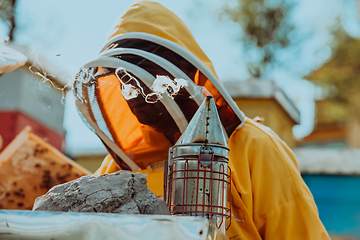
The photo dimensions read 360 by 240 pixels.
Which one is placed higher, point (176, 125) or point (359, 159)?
point (359, 159)

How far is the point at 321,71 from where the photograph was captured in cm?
1612

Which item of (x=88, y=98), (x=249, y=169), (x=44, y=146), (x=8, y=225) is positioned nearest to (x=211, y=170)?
(x=249, y=169)

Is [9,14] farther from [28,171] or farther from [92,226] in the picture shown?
[92,226]

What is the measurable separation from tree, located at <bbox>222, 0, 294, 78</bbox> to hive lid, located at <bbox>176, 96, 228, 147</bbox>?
42.0 feet

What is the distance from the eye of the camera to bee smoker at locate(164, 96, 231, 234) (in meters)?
1.52

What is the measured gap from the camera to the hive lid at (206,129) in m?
1.59

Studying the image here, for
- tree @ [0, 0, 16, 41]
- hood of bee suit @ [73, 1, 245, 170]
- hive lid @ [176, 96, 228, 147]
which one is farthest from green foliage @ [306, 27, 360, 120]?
hive lid @ [176, 96, 228, 147]

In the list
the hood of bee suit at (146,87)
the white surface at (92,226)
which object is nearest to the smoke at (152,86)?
the hood of bee suit at (146,87)

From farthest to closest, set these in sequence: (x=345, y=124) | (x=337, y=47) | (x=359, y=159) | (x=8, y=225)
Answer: (x=345, y=124)
(x=337, y=47)
(x=359, y=159)
(x=8, y=225)

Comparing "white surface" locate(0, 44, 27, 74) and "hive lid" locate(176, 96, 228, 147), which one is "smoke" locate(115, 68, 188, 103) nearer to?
"hive lid" locate(176, 96, 228, 147)

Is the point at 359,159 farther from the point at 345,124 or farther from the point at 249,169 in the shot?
the point at 345,124

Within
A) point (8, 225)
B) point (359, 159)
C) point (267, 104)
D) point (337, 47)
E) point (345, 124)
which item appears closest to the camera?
point (8, 225)

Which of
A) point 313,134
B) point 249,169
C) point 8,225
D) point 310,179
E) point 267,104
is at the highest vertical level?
point 313,134

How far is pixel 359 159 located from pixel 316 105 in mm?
15479
